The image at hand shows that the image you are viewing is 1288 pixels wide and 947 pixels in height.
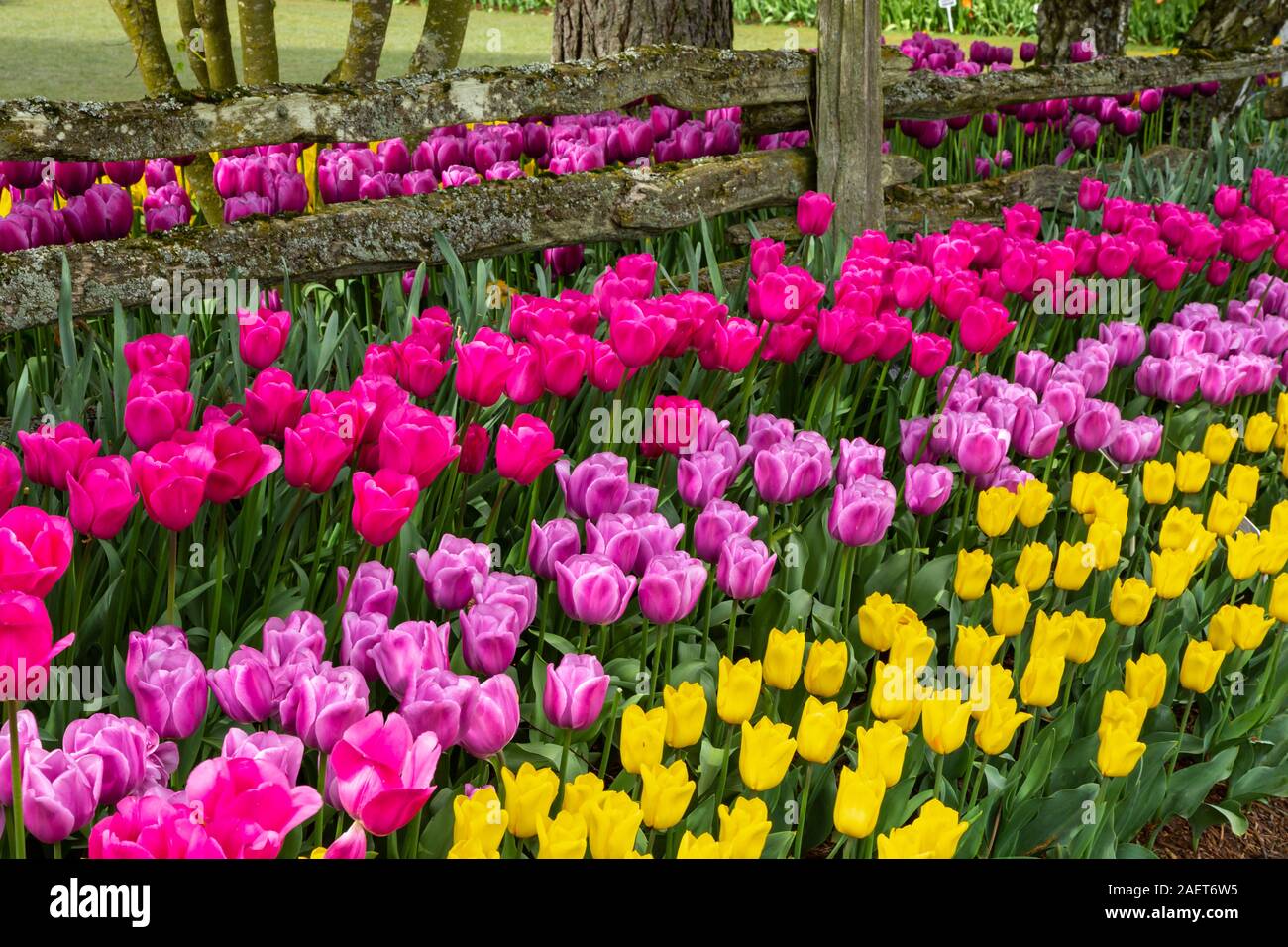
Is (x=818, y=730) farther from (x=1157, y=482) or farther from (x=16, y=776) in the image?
(x=1157, y=482)

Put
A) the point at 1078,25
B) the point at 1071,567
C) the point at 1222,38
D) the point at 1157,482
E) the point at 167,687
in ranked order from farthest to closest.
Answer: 1. the point at 1078,25
2. the point at 1222,38
3. the point at 1157,482
4. the point at 1071,567
5. the point at 167,687

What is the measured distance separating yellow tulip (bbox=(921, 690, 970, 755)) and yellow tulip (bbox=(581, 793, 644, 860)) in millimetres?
501

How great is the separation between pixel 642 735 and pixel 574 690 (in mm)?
103

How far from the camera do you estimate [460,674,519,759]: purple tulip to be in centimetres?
156

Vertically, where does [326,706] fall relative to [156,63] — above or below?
below

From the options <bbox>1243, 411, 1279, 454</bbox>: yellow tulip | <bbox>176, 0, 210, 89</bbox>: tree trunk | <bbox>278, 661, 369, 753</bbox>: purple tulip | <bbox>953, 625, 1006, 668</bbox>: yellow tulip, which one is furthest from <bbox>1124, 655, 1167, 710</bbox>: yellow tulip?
<bbox>176, 0, 210, 89</bbox>: tree trunk

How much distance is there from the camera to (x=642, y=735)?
1637 millimetres

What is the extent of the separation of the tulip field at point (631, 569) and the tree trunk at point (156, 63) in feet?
2.89

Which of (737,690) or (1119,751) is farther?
(1119,751)

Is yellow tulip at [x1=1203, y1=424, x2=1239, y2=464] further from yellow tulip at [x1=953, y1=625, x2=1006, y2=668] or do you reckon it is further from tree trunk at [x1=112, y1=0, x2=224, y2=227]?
tree trunk at [x1=112, y1=0, x2=224, y2=227]

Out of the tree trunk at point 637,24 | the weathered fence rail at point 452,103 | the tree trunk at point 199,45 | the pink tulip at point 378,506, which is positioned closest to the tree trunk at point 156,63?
the tree trunk at point 199,45

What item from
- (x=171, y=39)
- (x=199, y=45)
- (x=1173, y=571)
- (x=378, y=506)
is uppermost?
(x=171, y=39)

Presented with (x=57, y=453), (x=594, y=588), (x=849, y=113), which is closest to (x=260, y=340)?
(x=57, y=453)
